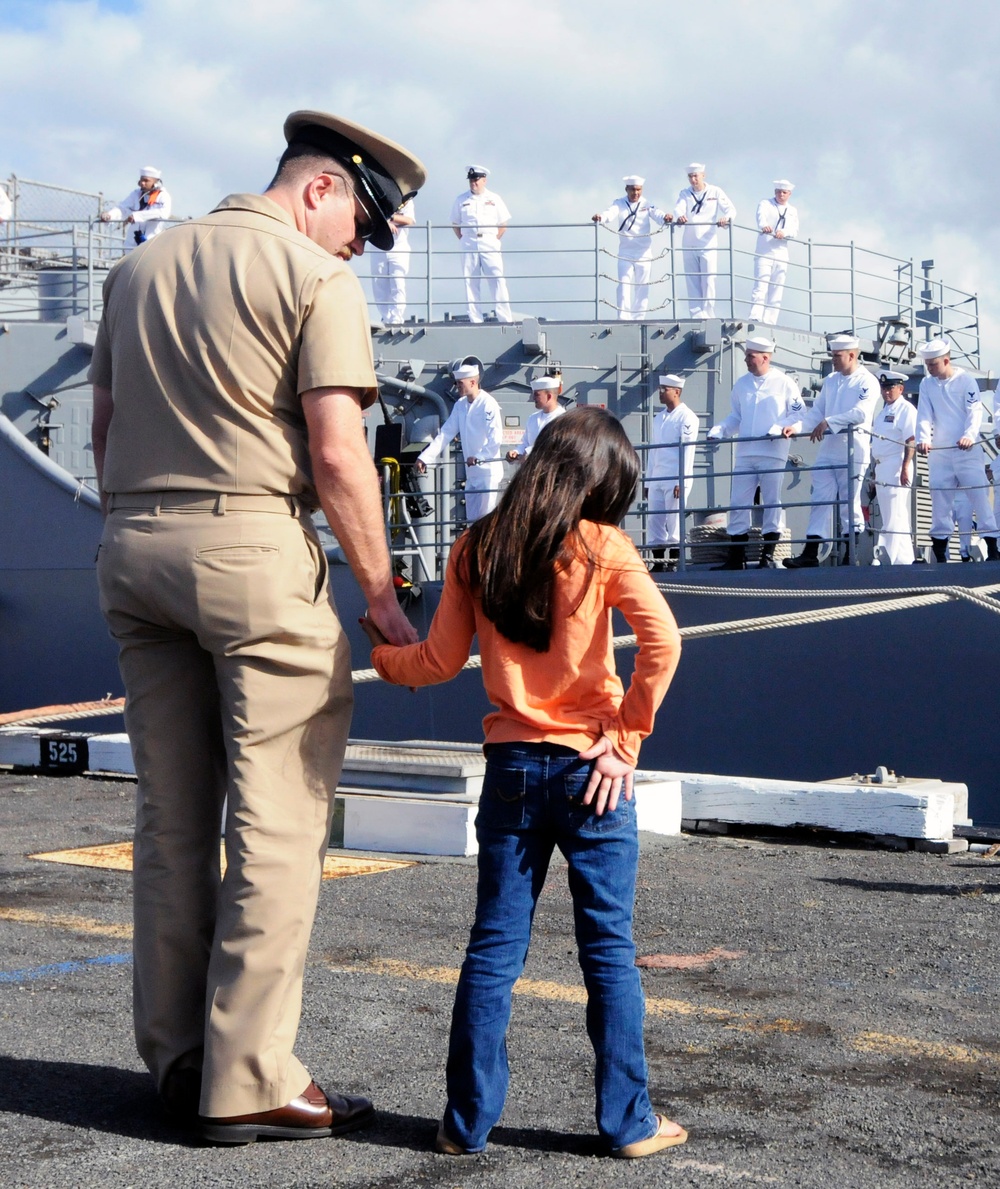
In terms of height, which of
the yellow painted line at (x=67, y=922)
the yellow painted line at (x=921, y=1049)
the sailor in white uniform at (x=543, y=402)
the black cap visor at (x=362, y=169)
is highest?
the sailor in white uniform at (x=543, y=402)

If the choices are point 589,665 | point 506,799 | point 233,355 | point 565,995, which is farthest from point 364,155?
point 565,995

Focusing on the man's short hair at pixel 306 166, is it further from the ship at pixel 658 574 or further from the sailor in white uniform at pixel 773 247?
the sailor in white uniform at pixel 773 247

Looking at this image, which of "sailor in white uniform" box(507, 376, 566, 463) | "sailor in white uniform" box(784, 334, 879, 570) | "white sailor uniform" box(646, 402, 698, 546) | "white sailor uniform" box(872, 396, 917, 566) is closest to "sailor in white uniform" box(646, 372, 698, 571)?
"white sailor uniform" box(646, 402, 698, 546)

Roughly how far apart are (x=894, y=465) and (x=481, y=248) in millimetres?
5975

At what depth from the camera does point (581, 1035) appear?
3.20m

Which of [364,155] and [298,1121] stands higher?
[364,155]

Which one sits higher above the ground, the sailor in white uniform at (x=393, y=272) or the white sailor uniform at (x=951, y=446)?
the sailor in white uniform at (x=393, y=272)

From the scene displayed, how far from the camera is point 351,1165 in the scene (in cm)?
240

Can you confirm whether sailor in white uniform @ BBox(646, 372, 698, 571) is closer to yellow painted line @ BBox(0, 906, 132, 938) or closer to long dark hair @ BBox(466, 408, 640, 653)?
yellow painted line @ BBox(0, 906, 132, 938)

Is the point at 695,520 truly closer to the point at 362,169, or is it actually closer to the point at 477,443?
the point at 477,443

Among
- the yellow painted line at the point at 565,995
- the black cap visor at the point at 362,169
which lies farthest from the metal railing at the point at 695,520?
the black cap visor at the point at 362,169

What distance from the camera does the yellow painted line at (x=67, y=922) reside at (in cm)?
424

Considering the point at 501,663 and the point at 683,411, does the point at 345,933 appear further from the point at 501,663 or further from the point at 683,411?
the point at 683,411

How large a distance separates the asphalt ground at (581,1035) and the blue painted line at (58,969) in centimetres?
1
